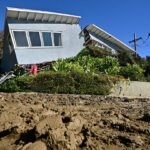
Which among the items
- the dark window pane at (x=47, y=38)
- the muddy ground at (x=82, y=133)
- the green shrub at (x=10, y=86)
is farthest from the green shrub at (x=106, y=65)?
the muddy ground at (x=82, y=133)

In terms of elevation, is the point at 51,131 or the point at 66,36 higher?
the point at 66,36

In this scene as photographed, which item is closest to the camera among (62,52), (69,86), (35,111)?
(35,111)

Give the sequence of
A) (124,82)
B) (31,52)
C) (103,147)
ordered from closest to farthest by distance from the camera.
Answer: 1. (103,147)
2. (124,82)
3. (31,52)

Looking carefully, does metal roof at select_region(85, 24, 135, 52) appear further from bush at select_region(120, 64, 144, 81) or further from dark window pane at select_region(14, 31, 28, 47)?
bush at select_region(120, 64, 144, 81)

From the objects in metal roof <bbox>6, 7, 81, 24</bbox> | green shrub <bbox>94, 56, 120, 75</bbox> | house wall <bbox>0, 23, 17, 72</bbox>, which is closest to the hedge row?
green shrub <bbox>94, 56, 120, 75</bbox>

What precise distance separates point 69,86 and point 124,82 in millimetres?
2937

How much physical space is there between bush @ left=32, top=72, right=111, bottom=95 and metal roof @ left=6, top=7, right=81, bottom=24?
8.74 meters

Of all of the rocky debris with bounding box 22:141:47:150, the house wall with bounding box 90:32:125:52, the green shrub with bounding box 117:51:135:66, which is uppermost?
the house wall with bounding box 90:32:125:52

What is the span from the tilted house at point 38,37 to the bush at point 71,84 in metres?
7.89

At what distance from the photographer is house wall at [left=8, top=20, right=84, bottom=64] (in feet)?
79.4

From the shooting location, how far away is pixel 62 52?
2725 cm

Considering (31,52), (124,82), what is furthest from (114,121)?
(31,52)

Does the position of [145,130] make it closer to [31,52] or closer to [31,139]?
[31,139]

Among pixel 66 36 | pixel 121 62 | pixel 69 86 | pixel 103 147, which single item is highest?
pixel 66 36
